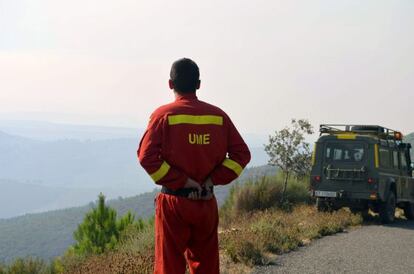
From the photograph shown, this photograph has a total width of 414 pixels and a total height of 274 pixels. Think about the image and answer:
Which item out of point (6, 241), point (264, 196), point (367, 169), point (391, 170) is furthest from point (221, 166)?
point (6, 241)

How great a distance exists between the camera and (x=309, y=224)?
39.4 ft

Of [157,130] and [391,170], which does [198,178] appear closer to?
[157,130]

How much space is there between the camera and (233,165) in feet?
14.2

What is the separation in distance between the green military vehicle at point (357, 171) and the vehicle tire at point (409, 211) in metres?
1.14

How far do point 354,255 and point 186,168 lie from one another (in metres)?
5.95

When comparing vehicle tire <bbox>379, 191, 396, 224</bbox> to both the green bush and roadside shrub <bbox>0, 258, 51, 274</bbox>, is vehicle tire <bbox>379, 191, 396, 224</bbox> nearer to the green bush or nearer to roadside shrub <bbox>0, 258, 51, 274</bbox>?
the green bush

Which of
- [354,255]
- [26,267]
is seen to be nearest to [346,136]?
[354,255]

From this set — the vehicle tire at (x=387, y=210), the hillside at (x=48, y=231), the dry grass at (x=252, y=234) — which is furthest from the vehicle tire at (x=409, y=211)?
the hillside at (x=48, y=231)

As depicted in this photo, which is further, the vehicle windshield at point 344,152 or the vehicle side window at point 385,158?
the vehicle side window at point 385,158

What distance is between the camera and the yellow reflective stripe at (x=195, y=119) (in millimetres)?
4086

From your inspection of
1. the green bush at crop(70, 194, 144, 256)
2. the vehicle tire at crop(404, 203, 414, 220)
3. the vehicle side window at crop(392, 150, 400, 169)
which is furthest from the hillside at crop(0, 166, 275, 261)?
the vehicle side window at crop(392, 150, 400, 169)

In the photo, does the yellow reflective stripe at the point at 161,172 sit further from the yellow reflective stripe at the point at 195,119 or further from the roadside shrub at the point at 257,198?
the roadside shrub at the point at 257,198

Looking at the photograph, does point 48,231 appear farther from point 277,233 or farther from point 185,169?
point 185,169

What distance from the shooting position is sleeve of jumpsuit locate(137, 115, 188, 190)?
4.01 metres
